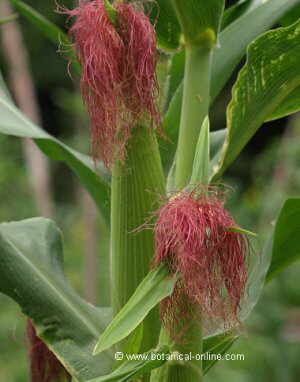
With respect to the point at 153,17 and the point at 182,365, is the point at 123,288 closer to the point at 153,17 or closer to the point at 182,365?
the point at 182,365

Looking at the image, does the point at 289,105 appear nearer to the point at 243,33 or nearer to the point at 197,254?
the point at 243,33

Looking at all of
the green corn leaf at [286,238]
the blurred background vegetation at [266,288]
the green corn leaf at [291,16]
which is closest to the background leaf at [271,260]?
the green corn leaf at [286,238]

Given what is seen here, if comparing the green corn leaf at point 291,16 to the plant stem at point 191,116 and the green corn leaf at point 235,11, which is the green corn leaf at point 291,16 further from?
the plant stem at point 191,116

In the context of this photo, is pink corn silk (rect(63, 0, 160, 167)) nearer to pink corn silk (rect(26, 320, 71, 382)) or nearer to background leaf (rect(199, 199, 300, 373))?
background leaf (rect(199, 199, 300, 373))

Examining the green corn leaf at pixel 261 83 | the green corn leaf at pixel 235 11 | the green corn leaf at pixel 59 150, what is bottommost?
the green corn leaf at pixel 59 150

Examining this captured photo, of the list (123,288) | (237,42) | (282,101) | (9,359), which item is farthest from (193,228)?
(9,359)

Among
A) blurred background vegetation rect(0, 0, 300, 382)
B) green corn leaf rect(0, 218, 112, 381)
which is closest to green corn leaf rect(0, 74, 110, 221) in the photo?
green corn leaf rect(0, 218, 112, 381)

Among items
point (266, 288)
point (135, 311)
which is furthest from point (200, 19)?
point (266, 288)
